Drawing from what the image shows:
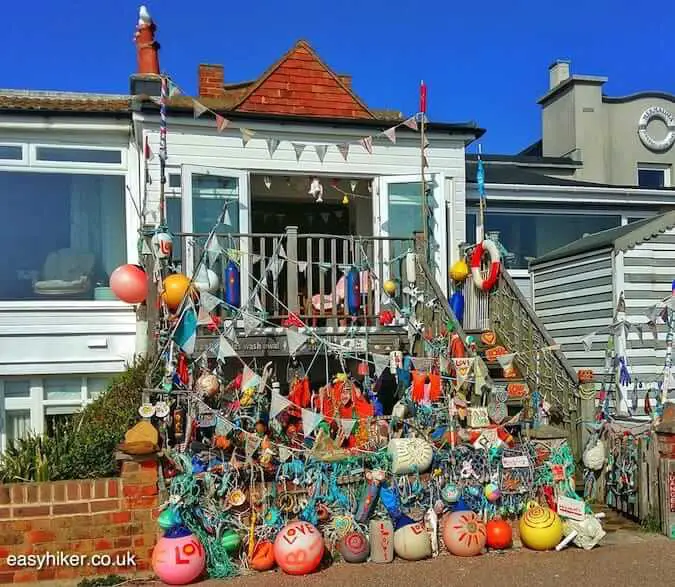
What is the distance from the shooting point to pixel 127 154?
9180 millimetres

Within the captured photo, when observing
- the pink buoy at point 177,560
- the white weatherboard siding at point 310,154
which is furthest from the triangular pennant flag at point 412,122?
the pink buoy at point 177,560

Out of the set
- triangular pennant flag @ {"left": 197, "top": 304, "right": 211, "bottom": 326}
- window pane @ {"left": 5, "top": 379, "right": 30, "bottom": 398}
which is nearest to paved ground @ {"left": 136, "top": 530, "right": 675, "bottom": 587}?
triangular pennant flag @ {"left": 197, "top": 304, "right": 211, "bottom": 326}

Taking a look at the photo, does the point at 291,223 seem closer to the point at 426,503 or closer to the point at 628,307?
the point at 628,307

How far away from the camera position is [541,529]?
6082mm

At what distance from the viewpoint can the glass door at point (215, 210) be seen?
8.38 m

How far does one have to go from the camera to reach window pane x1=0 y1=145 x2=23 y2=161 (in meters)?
8.70

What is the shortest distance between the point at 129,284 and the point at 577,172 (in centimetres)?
1348

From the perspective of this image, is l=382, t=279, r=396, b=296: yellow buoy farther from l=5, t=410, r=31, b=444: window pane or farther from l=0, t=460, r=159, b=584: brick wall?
l=5, t=410, r=31, b=444: window pane

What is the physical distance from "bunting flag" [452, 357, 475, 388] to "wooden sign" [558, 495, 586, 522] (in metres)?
1.47

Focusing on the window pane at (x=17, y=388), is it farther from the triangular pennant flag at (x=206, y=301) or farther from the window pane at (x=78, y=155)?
the triangular pennant flag at (x=206, y=301)

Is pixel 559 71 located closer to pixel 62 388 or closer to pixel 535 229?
pixel 535 229

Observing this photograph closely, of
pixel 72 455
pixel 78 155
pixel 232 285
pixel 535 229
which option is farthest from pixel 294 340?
pixel 535 229

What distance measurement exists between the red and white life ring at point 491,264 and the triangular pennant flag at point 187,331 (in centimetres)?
394

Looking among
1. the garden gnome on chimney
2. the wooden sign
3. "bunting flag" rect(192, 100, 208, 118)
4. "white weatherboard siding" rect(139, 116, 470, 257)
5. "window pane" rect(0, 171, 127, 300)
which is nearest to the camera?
the wooden sign
